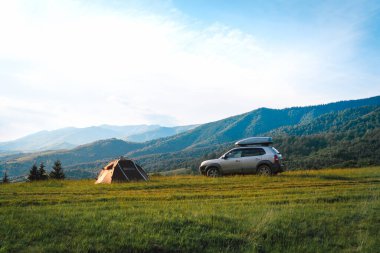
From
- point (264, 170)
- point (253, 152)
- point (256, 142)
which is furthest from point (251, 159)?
point (256, 142)

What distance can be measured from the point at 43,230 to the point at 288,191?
30.0ft

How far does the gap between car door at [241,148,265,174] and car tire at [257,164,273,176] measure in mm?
295

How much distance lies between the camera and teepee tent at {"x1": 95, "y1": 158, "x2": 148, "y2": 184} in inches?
846

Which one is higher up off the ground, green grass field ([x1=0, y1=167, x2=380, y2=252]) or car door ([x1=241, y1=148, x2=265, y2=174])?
car door ([x1=241, y1=148, x2=265, y2=174])

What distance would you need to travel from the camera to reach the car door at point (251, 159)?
21125mm

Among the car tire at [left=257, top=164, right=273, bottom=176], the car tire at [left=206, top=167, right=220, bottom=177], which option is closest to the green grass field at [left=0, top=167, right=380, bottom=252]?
the car tire at [left=257, top=164, right=273, bottom=176]

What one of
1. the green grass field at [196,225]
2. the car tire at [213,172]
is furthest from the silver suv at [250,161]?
the green grass field at [196,225]

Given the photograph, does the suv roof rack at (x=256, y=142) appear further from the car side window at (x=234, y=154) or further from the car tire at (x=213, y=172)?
the car tire at (x=213, y=172)

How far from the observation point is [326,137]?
533 ft

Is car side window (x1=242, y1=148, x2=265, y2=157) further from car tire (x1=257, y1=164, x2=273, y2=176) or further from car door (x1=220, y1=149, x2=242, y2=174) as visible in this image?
car tire (x1=257, y1=164, x2=273, y2=176)

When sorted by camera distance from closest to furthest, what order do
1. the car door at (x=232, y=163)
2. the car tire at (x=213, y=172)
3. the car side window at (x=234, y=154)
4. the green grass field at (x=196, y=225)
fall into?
1. the green grass field at (x=196, y=225)
2. the car door at (x=232, y=163)
3. the car side window at (x=234, y=154)
4. the car tire at (x=213, y=172)

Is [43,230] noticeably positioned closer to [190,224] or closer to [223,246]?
[190,224]

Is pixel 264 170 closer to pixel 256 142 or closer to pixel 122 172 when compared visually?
pixel 256 142

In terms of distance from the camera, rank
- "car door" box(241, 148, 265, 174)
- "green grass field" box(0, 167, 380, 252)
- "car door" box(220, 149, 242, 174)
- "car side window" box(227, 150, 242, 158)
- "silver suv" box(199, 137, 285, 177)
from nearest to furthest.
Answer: "green grass field" box(0, 167, 380, 252), "silver suv" box(199, 137, 285, 177), "car door" box(241, 148, 265, 174), "car door" box(220, 149, 242, 174), "car side window" box(227, 150, 242, 158)
